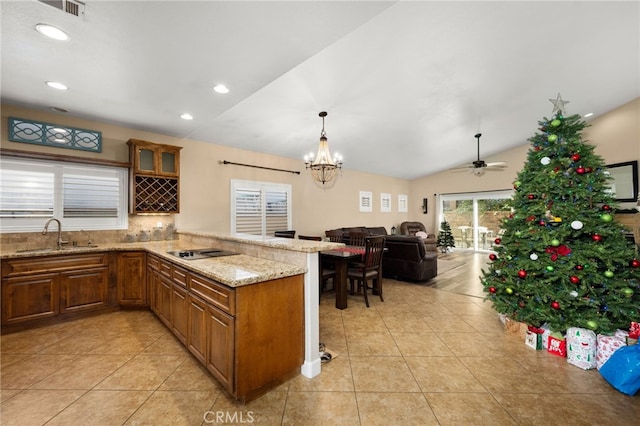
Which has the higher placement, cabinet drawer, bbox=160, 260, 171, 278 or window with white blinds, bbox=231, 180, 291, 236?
window with white blinds, bbox=231, 180, 291, 236

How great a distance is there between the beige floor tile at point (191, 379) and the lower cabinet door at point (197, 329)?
Result: 5.8 inches

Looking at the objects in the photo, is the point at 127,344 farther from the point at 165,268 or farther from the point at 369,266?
the point at 369,266

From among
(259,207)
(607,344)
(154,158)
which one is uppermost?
(154,158)

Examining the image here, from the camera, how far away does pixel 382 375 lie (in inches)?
82.7

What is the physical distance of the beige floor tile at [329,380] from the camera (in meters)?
1.94

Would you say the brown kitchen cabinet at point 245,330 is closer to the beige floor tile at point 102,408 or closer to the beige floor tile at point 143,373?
the beige floor tile at point 143,373

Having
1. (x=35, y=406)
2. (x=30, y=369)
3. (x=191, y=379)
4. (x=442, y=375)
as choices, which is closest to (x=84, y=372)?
(x=35, y=406)

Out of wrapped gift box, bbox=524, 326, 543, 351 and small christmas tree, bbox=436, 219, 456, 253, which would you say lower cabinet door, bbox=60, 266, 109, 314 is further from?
small christmas tree, bbox=436, 219, 456, 253

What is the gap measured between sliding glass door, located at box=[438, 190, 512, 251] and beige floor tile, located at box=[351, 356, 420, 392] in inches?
290

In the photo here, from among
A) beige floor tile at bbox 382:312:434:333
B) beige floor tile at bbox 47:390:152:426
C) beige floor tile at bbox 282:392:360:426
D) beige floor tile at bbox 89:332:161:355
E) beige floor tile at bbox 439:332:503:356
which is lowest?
beige floor tile at bbox 439:332:503:356

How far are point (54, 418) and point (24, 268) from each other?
6.74ft

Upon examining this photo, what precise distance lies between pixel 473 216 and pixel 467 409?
8082 millimetres

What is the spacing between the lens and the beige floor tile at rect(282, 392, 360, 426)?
1631 millimetres

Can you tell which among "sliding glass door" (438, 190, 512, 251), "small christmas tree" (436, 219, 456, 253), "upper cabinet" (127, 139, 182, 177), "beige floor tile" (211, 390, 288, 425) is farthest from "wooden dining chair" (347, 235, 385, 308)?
"sliding glass door" (438, 190, 512, 251)
